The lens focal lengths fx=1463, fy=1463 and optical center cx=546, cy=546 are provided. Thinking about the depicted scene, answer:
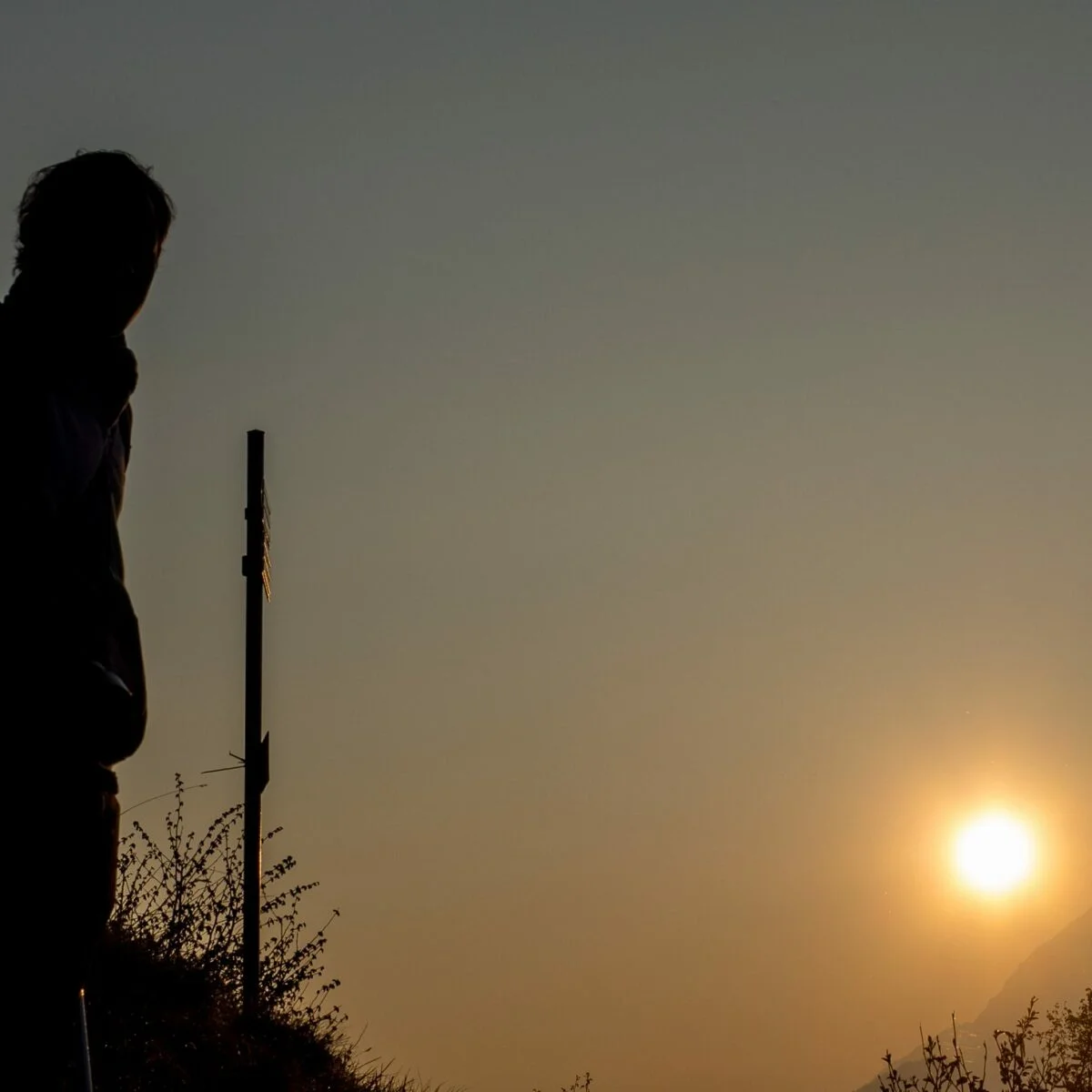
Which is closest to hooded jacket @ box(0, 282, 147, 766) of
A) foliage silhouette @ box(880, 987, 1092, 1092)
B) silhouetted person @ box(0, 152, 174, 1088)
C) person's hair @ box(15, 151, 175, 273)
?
silhouetted person @ box(0, 152, 174, 1088)

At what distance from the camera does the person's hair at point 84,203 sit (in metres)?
2.56

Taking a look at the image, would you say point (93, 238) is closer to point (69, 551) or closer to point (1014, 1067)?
point (69, 551)

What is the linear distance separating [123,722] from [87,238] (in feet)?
2.78

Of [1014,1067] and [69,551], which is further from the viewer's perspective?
[1014,1067]

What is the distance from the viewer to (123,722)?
2.36 meters

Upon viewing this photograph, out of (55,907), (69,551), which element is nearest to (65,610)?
(69,551)

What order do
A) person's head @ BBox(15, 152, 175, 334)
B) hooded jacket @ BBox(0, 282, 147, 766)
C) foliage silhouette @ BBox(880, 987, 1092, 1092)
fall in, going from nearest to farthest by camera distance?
1. hooded jacket @ BBox(0, 282, 147, 766)
2. person's head @ BBox(15, 152, 175, 334)
3. foliage silhouette @ BBox(880, 987, 1092, 1092)

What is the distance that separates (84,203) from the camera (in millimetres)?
2600

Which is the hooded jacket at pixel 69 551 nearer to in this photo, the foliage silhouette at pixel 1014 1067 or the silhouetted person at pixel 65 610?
the silhouetted person at pixel 65 610

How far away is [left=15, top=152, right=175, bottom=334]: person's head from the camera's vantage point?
2.49m

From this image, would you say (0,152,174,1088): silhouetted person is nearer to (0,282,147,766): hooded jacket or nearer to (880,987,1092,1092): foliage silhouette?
(0,282,147,766): hooded jacket

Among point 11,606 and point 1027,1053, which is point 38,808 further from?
point 1027,1053

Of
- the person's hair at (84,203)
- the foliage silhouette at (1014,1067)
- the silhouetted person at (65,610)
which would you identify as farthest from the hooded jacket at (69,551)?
the foliage silhouette at (1014,1067)

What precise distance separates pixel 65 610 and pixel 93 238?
689 mm
